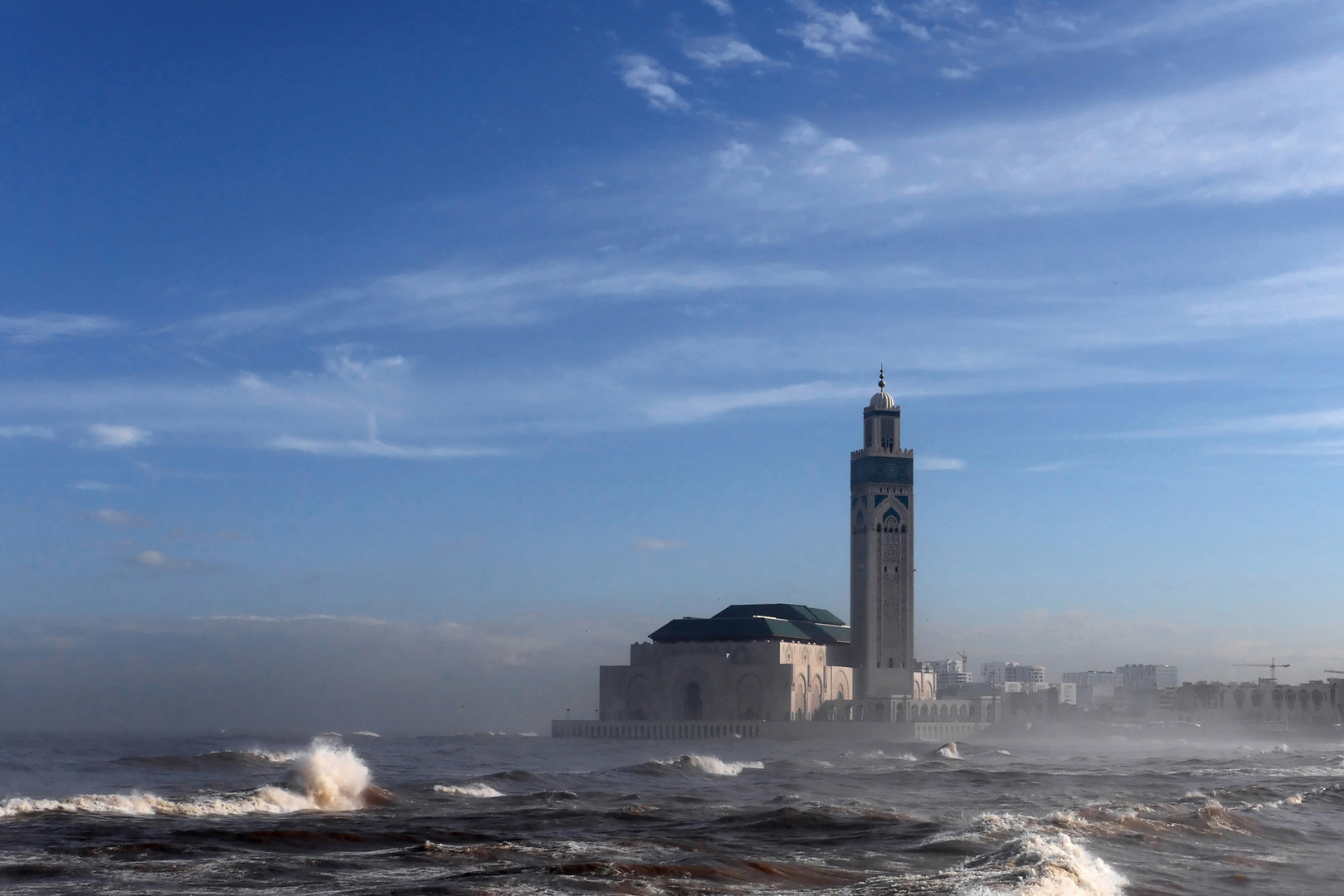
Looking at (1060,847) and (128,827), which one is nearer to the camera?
(1060,847)

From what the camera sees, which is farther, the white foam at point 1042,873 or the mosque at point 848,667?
the mosque at point 848,667

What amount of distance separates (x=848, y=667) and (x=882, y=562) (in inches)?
432

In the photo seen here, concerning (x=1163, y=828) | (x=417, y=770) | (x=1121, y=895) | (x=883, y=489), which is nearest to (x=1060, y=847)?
(x=1121, y=895)

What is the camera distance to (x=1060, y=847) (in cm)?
2148

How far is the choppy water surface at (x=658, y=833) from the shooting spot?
1906cm

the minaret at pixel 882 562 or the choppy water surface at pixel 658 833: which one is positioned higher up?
the minaret at pixel 882 562

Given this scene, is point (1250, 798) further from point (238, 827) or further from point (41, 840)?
point (41, 840)

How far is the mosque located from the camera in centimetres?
11644

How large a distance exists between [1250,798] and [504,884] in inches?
1005

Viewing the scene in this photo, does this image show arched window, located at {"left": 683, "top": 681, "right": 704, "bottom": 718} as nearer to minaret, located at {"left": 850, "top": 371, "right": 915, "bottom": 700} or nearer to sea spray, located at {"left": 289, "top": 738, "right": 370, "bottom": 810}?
minaret, located at {"left": 850, "top": 371, "right": 915, "bottom": 700}

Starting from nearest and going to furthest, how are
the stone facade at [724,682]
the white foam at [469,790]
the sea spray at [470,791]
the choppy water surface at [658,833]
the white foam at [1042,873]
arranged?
the white foam at [1042,873] → the choppy water surface at [658,833] → the sea spray at [470,791] → the white foam at [469,790] → the stone facade at [724,682]

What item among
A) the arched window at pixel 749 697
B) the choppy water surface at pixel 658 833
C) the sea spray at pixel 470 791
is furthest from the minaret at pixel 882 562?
the sea spray at pixel 470 791

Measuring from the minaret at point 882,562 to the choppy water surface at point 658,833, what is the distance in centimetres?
7094

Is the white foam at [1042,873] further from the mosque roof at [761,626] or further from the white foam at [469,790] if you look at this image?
the mosque roof at [761,626]
